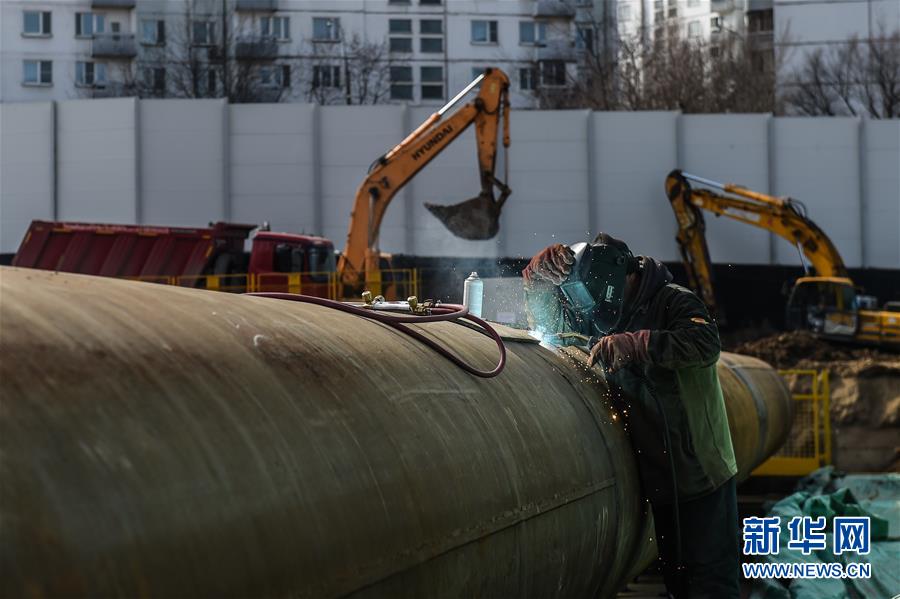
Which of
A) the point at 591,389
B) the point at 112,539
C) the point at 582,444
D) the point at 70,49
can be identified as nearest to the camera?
the point at 112,539

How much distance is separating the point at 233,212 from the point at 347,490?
988 inches

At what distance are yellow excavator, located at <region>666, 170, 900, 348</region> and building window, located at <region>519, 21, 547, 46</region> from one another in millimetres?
30477

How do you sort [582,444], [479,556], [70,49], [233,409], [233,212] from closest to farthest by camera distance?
[233,409] → [479,556] → [582,444] → [233,212] → [70,49]

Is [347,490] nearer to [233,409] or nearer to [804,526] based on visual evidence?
[233,409]

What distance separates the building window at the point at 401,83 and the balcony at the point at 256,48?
21.1ft

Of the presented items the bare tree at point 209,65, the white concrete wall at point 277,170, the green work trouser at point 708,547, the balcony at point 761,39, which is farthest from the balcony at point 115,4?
the green work trouser at point 708,547

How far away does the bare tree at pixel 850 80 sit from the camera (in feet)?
135

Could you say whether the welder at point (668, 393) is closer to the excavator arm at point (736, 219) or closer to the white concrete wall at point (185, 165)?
the excavator arm at point (736, 219)

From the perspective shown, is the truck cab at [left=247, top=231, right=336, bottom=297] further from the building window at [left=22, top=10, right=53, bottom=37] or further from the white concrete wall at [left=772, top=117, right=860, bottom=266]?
the building window at [left=22, top=10, right=53, bottom=37]

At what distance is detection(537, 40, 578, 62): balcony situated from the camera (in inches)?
2013

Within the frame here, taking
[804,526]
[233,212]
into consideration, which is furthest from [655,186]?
[804,526]

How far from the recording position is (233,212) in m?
26.5

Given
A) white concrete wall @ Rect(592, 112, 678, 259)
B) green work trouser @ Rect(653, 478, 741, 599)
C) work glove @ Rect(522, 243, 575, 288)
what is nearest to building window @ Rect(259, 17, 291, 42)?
white concrete wall @ Rect(592, 112, 678, 259)

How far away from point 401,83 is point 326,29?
453cm
